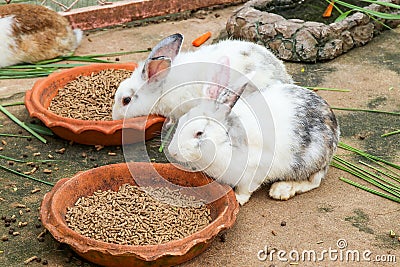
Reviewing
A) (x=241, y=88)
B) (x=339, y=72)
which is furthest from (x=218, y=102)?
(x=339, y=72)

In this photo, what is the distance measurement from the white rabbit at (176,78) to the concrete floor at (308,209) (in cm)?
41

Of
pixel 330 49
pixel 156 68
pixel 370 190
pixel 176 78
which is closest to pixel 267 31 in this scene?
pixel 330 49

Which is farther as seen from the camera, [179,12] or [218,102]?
[179,12]

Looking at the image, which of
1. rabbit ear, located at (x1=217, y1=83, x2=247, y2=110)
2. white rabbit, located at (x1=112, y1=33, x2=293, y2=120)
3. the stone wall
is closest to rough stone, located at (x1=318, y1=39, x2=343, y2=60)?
the stone wall

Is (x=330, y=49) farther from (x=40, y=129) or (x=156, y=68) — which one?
(x=40, y=129)

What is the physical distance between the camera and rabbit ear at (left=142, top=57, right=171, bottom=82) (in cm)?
492

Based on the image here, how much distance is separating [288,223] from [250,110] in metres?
0.73

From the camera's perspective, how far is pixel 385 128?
209 inches

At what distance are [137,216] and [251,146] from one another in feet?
2.71

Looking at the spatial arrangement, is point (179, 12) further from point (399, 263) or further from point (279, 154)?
point (399, 263)

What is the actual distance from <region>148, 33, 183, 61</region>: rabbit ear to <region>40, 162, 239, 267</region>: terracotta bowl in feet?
3.48

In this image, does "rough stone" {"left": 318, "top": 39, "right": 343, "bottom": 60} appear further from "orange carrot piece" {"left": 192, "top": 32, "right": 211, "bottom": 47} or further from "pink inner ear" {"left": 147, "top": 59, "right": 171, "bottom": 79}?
"pink inner ear" {"left": 147, "top": 59, "right": 171, "bottom": 79}

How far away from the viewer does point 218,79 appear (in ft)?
15.4

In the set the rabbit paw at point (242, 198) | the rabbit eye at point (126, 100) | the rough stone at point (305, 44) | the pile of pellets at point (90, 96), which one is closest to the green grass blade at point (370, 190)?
the rabbit paw at point (242, 198)
